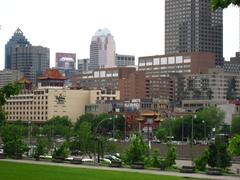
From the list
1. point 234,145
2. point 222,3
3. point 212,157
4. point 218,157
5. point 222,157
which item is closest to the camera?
point 222,3

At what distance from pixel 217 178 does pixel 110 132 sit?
460 ft

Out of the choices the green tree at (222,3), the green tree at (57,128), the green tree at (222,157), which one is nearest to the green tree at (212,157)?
the green tree at (222,157)

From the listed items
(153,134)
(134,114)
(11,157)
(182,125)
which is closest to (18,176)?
(11,157)

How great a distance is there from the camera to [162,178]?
37.4 meters

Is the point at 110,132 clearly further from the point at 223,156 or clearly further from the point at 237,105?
the point at 223,156

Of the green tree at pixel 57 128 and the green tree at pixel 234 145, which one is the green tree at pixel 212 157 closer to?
the green tree at pixel 234 145

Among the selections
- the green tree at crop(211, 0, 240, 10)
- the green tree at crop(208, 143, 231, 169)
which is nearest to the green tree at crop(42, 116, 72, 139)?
the green tree at crop(208, 143, 231, 169)

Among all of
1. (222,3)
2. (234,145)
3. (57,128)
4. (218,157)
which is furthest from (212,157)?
(57,128)

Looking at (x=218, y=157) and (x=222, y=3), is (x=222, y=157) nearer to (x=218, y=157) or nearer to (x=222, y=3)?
(x=218, y=157)

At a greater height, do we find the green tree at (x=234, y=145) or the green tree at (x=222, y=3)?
the green tree at (x=222, y=3)

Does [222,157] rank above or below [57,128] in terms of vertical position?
above

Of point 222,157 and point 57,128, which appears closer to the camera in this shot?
point 222,157

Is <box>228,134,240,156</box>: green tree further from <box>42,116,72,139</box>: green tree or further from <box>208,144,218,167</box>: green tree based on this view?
<box>42,116,72,139</box>: green tree

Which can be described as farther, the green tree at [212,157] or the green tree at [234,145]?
the green tree at [212,157]
